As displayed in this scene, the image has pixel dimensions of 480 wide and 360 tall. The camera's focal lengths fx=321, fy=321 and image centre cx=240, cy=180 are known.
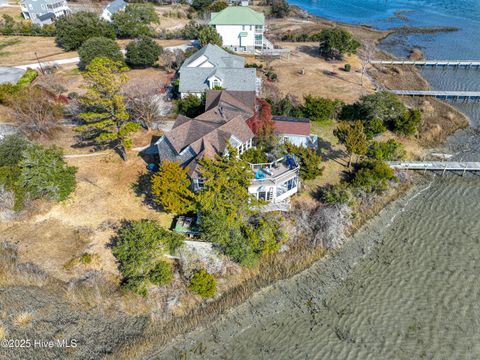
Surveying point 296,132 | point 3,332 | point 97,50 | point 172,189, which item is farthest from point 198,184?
point 97,50

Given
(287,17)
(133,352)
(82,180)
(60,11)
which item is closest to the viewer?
(133,352)

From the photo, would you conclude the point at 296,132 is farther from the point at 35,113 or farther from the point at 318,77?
the point at 35,113

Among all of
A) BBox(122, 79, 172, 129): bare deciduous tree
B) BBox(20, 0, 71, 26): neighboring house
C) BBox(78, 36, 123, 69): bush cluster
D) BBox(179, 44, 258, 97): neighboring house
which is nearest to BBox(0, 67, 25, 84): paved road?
BBox(78, 36, 123, 69): bush cluster

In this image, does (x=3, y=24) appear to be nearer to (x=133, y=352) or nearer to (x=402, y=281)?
(x=133, y=352)

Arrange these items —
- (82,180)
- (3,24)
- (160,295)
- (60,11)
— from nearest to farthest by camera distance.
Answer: (160,295), (82,180), (3,24), (60,11)

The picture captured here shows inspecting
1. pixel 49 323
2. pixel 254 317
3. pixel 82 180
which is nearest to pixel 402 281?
pixel 254 317

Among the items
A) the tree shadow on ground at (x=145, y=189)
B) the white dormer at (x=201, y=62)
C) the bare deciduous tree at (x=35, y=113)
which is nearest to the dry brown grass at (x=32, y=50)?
the white dormer at (x=201, y=62)
